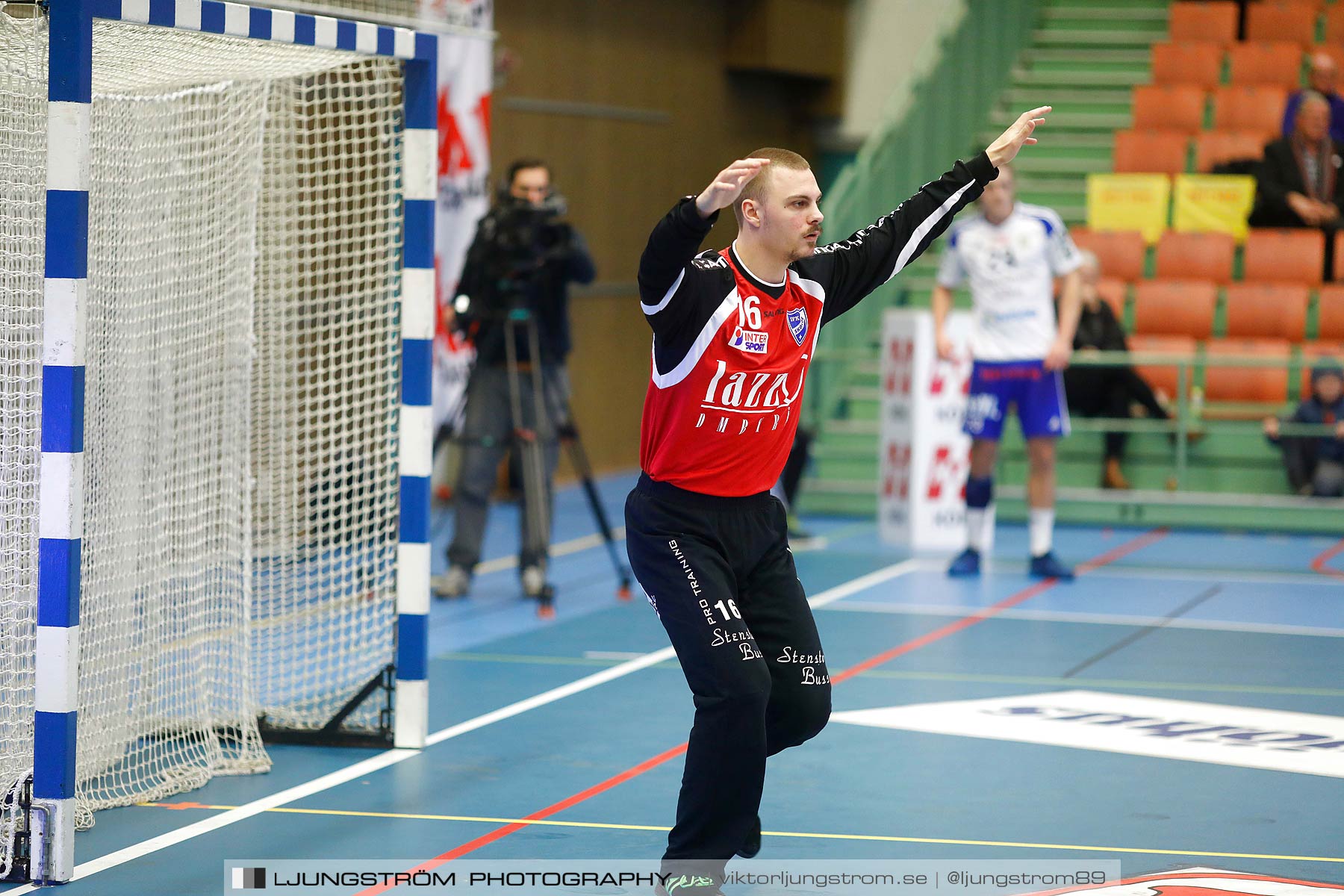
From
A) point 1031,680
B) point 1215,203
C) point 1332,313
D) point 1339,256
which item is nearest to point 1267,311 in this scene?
point 1332,313

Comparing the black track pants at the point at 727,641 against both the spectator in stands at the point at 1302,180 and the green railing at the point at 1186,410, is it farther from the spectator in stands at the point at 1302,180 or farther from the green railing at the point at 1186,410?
the spectator in stands at the point at 1302,180

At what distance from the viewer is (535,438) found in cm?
890

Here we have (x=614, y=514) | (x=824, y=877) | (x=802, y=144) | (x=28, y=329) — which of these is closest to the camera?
(x=824, y=877)

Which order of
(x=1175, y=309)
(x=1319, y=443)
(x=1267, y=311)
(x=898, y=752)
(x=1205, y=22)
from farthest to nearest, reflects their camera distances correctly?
(x=1205, y=22)
(x=1175, y=309)
(x=1267, y=311)
(x=1319, y=443)
(x=898, y=752)

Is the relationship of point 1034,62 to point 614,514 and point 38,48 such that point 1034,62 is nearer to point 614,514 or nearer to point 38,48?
point 614,514

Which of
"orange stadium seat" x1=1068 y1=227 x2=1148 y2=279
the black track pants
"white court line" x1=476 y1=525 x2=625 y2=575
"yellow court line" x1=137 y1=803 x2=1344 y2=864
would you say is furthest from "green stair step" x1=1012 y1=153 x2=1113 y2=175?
the black track pants

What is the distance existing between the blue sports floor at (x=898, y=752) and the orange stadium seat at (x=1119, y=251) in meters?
5.15

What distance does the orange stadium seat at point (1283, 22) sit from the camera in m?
16.5

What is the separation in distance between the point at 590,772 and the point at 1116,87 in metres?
13.3

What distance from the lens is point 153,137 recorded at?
5.79 metres

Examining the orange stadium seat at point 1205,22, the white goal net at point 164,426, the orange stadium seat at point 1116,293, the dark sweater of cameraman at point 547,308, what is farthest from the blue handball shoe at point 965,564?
the orange stadium seat at point 1205,22

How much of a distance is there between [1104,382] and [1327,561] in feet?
7.91

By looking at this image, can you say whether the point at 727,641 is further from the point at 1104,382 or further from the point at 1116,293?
the point at 1116,293

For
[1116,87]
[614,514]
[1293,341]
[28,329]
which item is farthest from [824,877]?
[1116,87]
